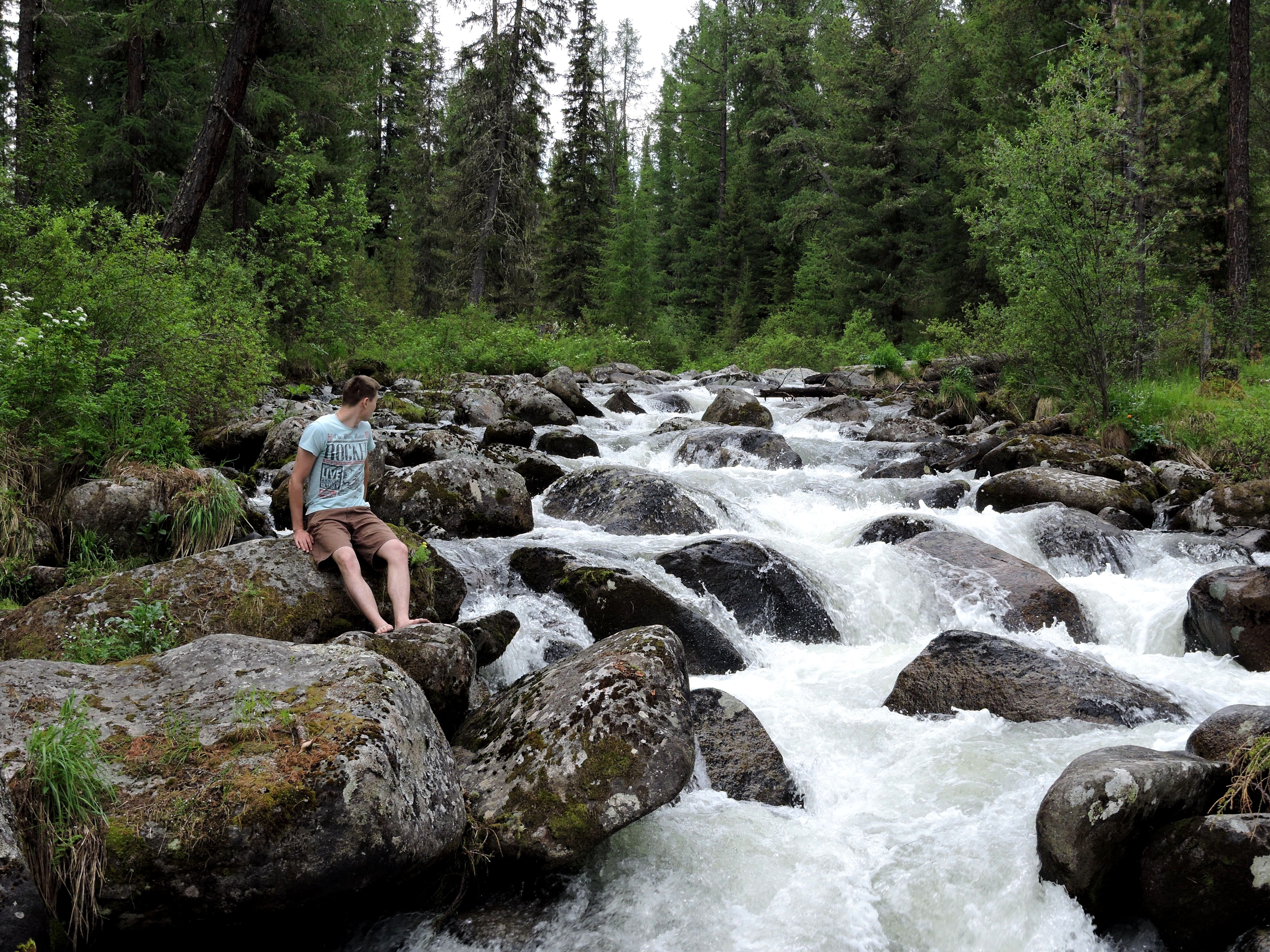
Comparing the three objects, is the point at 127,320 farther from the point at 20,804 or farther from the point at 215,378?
the point at 20,804

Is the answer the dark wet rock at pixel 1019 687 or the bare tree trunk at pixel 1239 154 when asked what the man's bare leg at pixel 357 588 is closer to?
the dark wet rock at pixel 1019 687

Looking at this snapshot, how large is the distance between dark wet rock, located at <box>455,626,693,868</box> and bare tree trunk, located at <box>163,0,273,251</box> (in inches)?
447

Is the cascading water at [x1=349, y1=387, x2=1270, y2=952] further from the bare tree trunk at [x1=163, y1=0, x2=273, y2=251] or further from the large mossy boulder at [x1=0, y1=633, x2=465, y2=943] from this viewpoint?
the bare tree trunk at [x1=163, y1=0, x2=273, y2=251]

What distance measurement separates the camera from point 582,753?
4152 millimetres

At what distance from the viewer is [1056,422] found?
14.7 meters

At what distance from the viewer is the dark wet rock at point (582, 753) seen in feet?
13.0

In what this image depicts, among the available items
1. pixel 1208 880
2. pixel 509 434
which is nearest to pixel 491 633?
pixel 1208 880

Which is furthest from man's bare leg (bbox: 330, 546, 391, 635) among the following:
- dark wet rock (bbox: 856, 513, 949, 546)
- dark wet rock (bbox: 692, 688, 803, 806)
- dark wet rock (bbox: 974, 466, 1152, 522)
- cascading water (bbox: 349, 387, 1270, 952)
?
dark wet rock (bbox: 974, 466, 1152, 522)

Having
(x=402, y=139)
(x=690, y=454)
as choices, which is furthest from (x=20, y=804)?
(x=402, y=139)

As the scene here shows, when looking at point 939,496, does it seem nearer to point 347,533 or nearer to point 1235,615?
point 1235,615

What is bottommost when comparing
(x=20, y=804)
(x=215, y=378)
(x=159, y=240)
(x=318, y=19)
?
(x=20, y=804)

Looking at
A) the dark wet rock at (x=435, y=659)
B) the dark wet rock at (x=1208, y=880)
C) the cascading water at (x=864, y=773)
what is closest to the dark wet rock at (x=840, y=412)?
the cascading water at (x=864, y=773)

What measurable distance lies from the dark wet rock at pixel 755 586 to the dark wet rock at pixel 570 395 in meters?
9.76

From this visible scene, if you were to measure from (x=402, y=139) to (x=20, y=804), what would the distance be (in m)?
40.5
